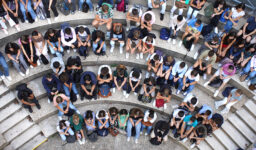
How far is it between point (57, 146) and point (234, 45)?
7287 millimetres

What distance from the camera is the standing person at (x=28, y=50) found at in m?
7.47

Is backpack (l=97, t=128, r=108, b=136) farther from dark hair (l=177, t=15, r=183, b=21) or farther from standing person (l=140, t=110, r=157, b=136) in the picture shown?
dark hair (l=177, t=15, r=183, b=21)

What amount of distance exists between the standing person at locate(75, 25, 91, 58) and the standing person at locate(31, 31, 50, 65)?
1.13m

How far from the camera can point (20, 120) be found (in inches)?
321

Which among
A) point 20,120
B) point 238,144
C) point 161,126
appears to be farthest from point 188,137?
point 20,120

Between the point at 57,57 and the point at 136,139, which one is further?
the point at 136,139

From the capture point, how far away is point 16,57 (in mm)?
7555

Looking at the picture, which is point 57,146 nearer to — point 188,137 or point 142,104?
point 142,104

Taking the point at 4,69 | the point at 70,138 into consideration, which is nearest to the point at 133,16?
the point at 4,69

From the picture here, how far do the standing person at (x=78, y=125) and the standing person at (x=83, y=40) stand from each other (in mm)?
2348

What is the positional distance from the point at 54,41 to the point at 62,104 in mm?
2211

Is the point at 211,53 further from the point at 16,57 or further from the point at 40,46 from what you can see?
the point at 16,57

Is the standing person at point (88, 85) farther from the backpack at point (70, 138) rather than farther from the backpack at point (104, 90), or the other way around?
the backpack at point (70, 138)

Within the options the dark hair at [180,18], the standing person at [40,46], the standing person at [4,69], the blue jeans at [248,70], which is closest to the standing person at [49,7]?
the standing person at [40,46]
